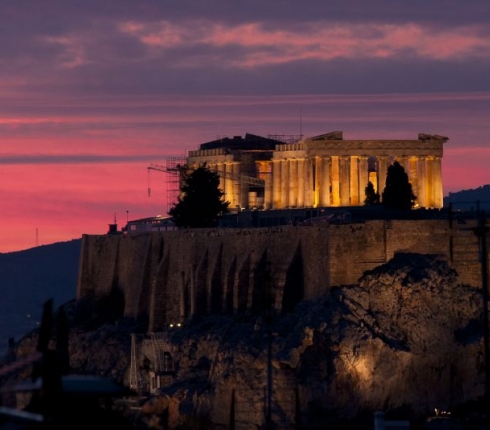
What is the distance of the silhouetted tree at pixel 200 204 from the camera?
11094cm

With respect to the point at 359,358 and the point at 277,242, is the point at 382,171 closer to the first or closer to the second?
the point at 277,242

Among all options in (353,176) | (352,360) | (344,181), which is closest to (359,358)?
(352,360)

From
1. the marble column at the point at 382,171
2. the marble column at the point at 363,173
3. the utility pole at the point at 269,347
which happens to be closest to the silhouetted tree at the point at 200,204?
the marble column at the point at 363,173

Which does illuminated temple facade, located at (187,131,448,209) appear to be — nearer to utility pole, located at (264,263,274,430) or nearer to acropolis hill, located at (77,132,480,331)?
acropolis hill, located at (77,132,480,331)

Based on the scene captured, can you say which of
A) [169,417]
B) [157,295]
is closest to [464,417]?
[169,417]

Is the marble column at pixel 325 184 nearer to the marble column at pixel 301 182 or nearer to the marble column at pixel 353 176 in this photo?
the marble column at pixel 353 176

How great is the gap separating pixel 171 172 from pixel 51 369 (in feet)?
292

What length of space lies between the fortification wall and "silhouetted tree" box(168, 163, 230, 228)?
8.45ft

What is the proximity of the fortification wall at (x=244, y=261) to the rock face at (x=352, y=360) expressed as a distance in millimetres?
887

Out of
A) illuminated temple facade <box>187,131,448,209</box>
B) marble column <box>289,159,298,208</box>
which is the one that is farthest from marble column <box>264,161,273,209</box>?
marble column <box>289,159,298,208</box>

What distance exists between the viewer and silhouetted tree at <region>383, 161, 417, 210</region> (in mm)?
105625

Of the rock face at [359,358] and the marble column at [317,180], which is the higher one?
the marble column at [317,180]

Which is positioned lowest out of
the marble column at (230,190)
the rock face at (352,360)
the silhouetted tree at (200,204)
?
the rock face at (352,360)

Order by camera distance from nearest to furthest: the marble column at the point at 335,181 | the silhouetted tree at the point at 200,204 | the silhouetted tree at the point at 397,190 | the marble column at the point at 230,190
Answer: the silhouetted tree at the point at 397,190
the silhouetted tree at the point at 200,204
the marble column at the point at 335,181
the marble column at the point at 230,190
